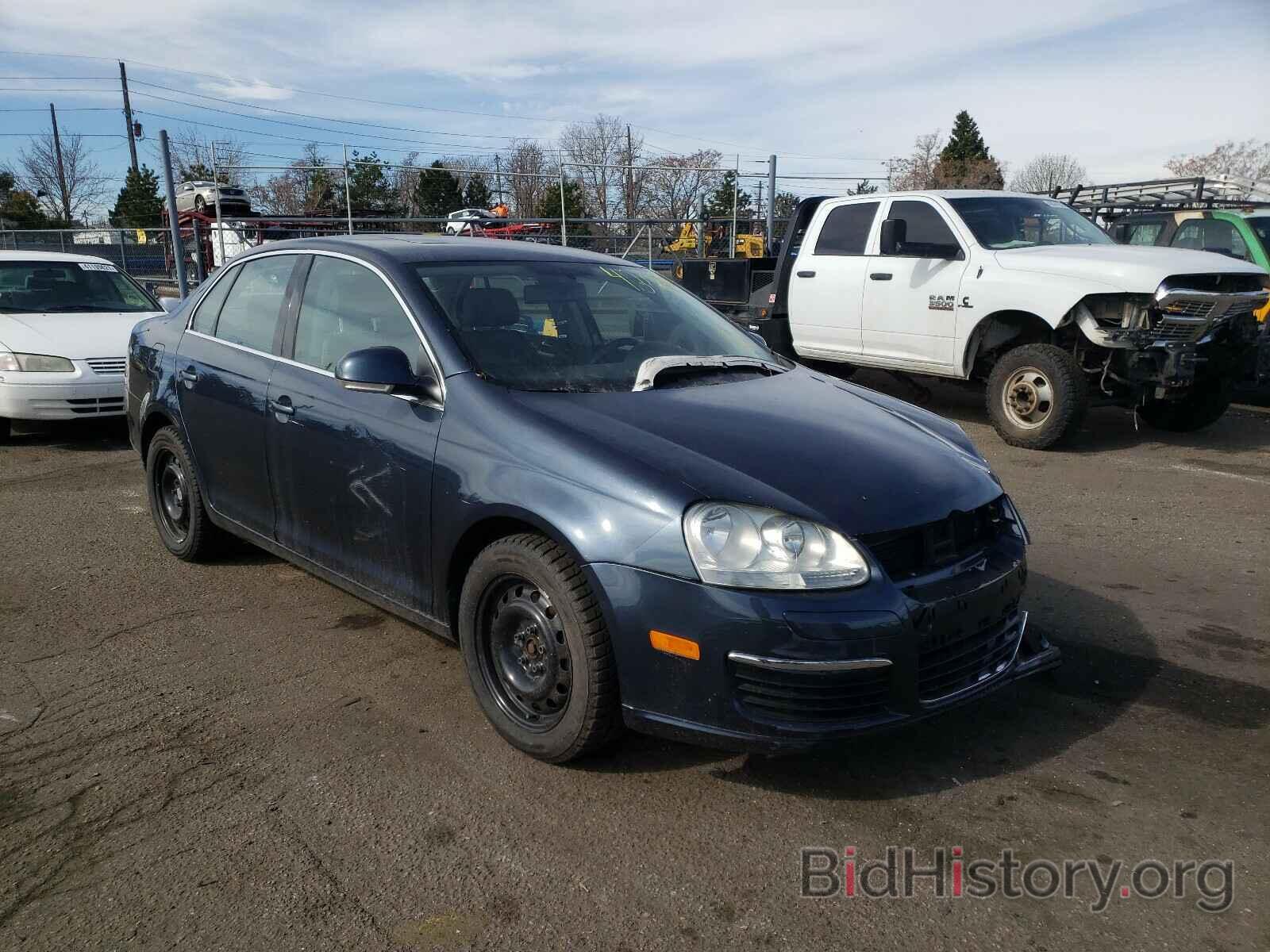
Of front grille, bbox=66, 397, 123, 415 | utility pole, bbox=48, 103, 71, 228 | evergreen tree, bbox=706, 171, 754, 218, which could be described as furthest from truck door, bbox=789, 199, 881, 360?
utility pole, bbox=48, 103, 71, 228

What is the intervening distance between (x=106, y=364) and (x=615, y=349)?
6.11 m

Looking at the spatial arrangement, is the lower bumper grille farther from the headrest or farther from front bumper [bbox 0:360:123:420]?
front bumper [bbox 0:360:123:420]

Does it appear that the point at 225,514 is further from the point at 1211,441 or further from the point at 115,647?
the point at 1211,441

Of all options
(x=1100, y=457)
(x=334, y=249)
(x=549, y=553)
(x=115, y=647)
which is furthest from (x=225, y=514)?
(x=1100, y=457)

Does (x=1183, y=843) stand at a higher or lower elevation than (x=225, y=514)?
lower

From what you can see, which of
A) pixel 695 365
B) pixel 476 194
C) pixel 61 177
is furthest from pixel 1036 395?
pixel 61 177

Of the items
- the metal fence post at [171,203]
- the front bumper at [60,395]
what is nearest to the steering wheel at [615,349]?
the front bumper at [60,395]

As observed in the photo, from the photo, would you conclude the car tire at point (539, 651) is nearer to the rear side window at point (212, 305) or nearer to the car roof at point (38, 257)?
the rear side window at point (212, 305)

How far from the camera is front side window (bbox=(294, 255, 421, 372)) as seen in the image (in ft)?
11.9

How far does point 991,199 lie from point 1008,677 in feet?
21.8

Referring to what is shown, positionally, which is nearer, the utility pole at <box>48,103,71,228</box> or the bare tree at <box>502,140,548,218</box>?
the bare tree at <box>502,140,548,218</box>

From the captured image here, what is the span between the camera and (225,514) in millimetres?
4605

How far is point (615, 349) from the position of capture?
383 cm

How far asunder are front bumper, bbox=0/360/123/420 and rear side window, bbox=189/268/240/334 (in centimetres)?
383
